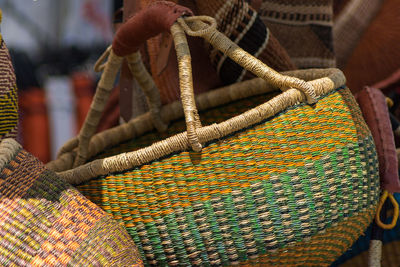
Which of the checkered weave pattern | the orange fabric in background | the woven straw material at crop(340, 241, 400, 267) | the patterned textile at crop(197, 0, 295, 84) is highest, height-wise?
the patterned textile at crop(197, 0, 295, 84)

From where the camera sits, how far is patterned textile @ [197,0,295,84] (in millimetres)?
748

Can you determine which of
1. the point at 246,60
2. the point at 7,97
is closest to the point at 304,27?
the point at 246,60

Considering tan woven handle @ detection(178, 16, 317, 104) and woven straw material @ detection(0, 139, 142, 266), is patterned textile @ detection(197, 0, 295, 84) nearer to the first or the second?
tan woven handle @ detection(178, 16, 317, 104)

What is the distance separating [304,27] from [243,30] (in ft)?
0.66

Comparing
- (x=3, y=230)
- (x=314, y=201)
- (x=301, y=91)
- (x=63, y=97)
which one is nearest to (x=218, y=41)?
(x=301, y=91)

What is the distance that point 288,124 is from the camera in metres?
0.58

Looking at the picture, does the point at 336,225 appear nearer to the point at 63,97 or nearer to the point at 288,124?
the point at 288,124

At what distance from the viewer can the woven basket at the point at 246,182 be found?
1.82 feet

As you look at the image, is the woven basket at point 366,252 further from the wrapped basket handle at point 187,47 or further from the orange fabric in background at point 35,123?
the orange fabric in background at point 35,123

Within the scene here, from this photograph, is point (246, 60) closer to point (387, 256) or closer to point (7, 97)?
point (7, 97)

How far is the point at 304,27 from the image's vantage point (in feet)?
2.93

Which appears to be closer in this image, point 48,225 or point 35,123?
point 48,225

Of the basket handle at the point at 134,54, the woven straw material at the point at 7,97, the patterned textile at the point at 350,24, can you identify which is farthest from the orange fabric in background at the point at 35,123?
the patterned textile at the point at 350,24

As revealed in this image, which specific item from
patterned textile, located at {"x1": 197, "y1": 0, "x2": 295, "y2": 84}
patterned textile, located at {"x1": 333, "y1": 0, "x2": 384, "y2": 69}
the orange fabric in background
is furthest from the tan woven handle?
the orange fabric in background
